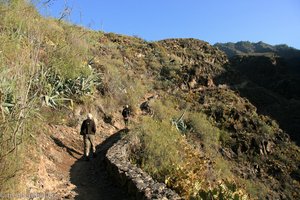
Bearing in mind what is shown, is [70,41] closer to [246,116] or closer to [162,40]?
[246,116]

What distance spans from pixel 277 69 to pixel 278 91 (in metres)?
9.43

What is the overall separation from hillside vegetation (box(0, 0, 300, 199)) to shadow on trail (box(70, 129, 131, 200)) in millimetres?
1142

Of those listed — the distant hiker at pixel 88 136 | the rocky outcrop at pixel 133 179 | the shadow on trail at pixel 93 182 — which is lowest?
the shadow on trail at pixel 93 182

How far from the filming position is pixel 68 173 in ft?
32.3

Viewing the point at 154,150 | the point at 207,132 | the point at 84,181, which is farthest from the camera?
the point at 207,132

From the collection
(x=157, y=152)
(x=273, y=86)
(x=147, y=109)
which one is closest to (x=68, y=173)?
(x=157, y=152)

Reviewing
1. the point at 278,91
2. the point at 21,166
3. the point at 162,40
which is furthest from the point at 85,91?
the point at 278,91

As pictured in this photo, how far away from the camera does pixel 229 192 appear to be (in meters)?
8.05

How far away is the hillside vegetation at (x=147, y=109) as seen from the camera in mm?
7129

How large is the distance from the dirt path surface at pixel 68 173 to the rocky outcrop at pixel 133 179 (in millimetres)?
242

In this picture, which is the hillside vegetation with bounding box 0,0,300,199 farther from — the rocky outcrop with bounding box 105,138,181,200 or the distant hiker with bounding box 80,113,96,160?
the distant hiker with bounding box 80,113,96,160

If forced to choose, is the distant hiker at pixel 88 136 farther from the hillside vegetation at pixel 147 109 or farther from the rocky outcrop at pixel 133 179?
the hillside vegetation at pixel 147 109

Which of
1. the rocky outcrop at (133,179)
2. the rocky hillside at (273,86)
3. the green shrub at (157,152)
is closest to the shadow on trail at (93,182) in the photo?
the rocky outcrop at (133,179)

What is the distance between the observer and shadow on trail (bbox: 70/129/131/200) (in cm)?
868
